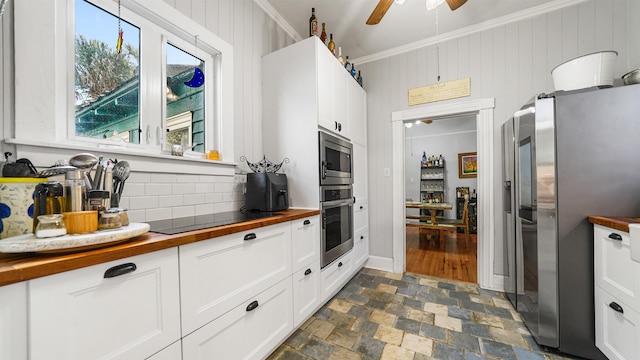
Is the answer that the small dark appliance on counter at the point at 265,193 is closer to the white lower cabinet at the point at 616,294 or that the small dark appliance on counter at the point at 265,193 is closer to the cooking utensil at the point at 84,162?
the cooking utensil at the point at 84,162

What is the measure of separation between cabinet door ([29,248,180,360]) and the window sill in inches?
26.5

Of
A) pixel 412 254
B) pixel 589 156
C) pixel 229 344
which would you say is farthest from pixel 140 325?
pixel 412 254

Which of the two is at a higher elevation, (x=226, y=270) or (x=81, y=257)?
(x=81, y=257)

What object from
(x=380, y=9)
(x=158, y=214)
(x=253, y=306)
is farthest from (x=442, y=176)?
(x=158, y=214)

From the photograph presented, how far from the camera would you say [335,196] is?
2154mm

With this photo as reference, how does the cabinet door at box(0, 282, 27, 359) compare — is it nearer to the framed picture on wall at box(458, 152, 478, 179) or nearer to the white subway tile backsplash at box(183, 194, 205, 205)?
the white subway tile backsplash at box(183, 194, 205, 205)

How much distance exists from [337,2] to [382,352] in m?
2.82

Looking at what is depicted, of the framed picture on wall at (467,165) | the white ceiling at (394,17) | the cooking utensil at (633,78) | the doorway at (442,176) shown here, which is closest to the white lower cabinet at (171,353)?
the white ceiling at (394,17)

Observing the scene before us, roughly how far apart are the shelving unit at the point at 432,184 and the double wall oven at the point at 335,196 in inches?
177

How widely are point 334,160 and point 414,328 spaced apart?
1.47 meters

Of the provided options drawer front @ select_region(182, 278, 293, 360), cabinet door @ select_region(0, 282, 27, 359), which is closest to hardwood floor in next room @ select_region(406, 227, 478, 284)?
drawer front @ select_region(182, 278, 293, 360)

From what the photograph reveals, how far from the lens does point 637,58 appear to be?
189 cm

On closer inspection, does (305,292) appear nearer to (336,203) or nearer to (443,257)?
(336,203)

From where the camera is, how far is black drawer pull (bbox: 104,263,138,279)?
733mm
